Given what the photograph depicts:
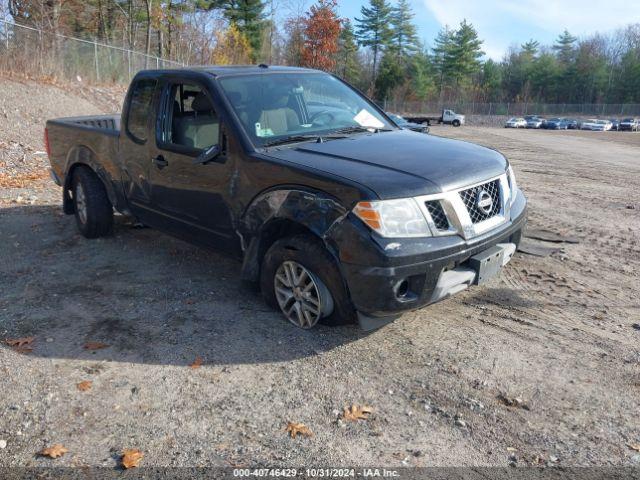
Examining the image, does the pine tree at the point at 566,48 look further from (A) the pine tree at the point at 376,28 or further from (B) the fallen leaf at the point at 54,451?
(B) the fallen leaf at the point at 54,451

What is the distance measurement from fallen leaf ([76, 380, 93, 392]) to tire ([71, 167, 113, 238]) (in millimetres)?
3207

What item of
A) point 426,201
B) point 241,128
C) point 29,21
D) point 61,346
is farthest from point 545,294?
point 29,21

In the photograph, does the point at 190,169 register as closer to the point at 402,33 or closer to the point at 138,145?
the point at 138,145

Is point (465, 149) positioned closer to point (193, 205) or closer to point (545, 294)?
point (545, 294)

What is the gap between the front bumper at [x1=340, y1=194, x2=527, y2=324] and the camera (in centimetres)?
337

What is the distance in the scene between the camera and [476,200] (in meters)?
3.81

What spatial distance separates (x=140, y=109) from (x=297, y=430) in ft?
11.9

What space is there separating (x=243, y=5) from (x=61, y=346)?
174ft

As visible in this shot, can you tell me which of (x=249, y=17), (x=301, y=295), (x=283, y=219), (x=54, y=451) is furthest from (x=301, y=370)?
(x=249, y=17)

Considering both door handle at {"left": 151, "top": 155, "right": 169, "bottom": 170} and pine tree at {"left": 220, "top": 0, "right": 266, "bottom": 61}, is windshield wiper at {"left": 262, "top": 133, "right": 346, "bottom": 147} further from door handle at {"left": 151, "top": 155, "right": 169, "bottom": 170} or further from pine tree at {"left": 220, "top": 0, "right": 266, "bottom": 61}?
pine tree at {"left": 220, "top": 0, "right": 266, "bottom": 61}

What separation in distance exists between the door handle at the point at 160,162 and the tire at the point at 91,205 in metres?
1.58

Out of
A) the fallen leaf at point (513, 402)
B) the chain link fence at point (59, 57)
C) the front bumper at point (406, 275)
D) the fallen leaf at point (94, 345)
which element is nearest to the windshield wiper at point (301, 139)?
the front bumper at point (406, 275)

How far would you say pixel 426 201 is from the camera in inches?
138

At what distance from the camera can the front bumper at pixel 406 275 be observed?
3.37 meters
